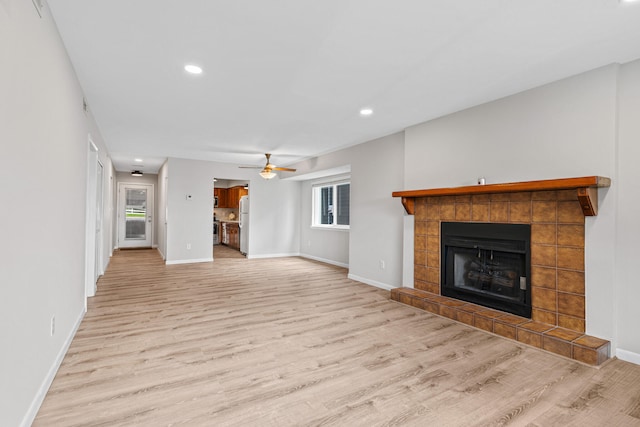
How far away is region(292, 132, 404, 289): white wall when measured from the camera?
4.79 metres

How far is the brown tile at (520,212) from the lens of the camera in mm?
3168

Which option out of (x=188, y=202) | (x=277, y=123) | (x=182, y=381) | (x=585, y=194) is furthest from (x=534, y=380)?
(x=188, y=202)

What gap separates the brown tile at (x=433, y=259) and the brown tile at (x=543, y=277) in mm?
1112

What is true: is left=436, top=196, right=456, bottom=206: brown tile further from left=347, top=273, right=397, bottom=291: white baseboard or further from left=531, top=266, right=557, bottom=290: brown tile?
left=347, top=273, right=397, bottom=291: white baseboard

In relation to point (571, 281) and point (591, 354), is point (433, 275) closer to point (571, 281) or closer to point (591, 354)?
point (571, 281)

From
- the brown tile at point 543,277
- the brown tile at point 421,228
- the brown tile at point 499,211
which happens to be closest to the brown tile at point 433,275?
the brown tile at point 421,228

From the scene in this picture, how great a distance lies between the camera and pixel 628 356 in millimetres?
2559

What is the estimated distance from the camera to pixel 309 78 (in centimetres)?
297

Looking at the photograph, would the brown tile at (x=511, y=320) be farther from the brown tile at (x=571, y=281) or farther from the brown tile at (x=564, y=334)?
the brown tile at (x=571, y=281)

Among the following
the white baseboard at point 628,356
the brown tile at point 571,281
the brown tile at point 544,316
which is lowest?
the white baseboard at point 628,356

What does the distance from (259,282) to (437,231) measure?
2.99 meters

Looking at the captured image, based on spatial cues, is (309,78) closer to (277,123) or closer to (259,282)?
(277,123)

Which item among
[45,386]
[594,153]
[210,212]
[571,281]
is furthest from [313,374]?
[210,212]

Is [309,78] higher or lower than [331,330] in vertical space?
higher
